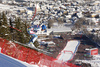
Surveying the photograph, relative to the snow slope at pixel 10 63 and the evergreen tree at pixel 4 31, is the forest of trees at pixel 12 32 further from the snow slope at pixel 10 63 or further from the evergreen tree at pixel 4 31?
the snow slope at pixel 10 63

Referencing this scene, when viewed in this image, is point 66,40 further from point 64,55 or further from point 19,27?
point 19,27

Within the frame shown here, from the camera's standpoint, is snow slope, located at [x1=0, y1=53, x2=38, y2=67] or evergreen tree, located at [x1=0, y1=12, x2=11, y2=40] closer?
snow slope, located at [x1=0, y1=53, x2=38, y2=67]

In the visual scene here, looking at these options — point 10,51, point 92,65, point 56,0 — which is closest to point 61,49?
point 92,65

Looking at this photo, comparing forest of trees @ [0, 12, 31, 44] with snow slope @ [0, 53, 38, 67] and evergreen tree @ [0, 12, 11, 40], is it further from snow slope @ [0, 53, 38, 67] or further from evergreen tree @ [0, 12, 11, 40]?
snow slope @ [0, 53, 38, 67]

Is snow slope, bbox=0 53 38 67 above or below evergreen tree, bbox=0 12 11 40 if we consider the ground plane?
above

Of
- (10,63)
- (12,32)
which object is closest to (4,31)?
(12,32)

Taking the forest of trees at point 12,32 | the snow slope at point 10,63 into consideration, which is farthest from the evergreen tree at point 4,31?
the snow slope at point 10,63

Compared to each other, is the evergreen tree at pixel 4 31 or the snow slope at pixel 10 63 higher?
the snow slope at pixel 10 63

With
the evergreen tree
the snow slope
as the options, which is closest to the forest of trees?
the evergreen tree

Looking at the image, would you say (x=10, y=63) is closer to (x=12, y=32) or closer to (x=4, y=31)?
(x=4, y=31)

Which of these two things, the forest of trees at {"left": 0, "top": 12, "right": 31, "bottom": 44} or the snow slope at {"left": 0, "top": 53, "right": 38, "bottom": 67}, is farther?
the forest of trees at {"left": 0, "top": 12, "right": 31, "bottom": 44}

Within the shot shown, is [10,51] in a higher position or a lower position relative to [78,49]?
higher
